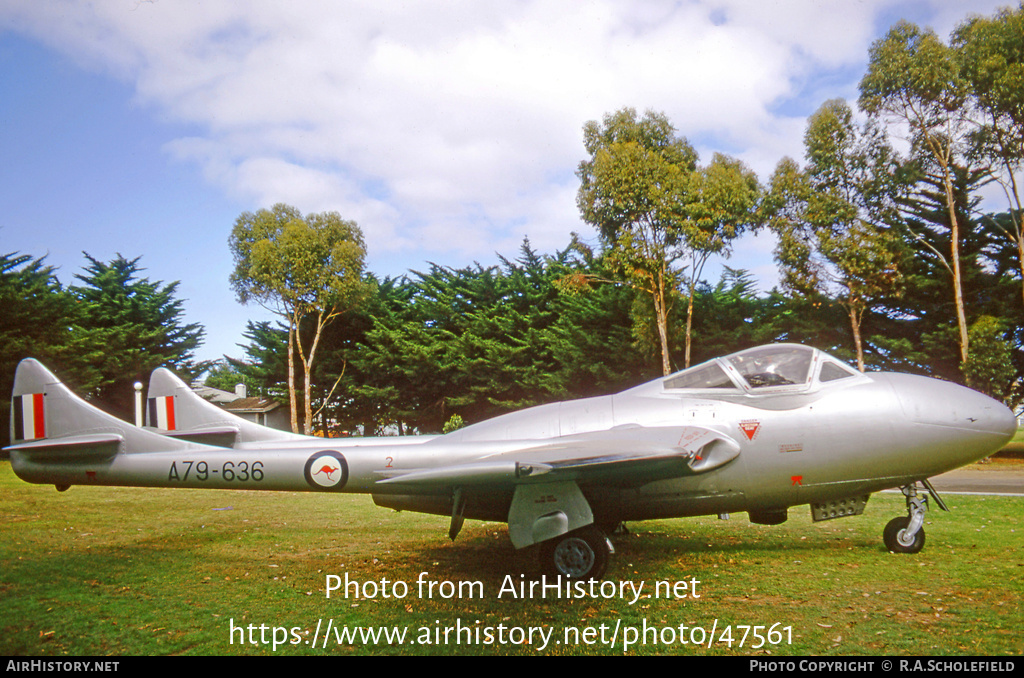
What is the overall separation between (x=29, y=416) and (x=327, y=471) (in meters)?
4.20

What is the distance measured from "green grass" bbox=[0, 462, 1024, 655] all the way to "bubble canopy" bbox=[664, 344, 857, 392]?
79.5 inches

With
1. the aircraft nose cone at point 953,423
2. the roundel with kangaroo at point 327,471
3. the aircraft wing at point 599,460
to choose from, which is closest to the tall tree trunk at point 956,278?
the aircraft nose cone at point 953,423

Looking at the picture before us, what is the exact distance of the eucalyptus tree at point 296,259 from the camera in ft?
88.6

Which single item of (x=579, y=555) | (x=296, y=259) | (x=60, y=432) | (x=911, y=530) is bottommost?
(x=911, y=530)

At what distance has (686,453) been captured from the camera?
5.59m

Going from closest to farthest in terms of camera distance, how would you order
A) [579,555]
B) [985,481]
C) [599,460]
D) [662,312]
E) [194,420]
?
[599,460], [579,555], [194,420], [985,481], [662,312]

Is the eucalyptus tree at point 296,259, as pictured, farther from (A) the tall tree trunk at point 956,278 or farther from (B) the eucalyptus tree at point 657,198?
(A) the tall tree trunk at point 956,278

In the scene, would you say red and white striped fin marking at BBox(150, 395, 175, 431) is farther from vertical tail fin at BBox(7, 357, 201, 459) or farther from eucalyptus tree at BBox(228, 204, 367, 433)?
eucalyptus tree at BBox(228, 204, 367, 433)

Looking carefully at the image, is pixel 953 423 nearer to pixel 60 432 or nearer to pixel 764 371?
pixel 764 371

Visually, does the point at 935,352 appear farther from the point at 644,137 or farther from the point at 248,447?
the point at 248,447

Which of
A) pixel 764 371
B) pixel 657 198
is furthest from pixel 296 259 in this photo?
pixel 764 371

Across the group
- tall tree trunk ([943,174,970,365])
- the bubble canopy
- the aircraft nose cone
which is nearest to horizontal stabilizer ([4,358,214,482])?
the bubble canopy

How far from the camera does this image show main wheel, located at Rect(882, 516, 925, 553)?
22.1ft

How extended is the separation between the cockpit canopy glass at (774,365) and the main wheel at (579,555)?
8.00 ft
